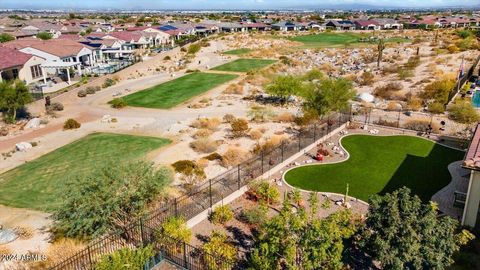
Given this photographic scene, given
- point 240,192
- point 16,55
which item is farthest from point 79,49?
point 240,192

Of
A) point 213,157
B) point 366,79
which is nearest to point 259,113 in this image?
point 213,157

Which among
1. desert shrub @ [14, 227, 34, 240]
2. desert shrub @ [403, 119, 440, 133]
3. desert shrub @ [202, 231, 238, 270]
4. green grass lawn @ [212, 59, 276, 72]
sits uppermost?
desert shrub @ [202, 231, 238, 270]

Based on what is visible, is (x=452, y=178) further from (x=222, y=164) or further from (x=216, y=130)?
(x=216, y=130)

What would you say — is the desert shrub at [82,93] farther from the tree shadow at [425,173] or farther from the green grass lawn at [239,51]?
the green grass lawn at [239,51]

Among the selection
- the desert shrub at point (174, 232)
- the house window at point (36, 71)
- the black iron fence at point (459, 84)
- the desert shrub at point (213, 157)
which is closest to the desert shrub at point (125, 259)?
the desert shrub at point (174, 232)

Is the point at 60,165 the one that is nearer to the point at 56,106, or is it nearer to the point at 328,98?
the point at 56,106

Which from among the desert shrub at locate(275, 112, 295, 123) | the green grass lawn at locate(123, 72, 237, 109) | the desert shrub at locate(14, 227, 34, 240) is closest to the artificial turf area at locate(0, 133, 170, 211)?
the desert shrub at locate(14, 227, 34, 240)

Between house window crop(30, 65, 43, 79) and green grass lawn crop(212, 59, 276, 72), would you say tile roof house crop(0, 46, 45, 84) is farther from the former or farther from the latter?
green grass lawn crop(212, 59, 276, 72)
